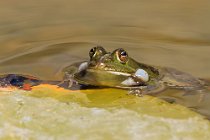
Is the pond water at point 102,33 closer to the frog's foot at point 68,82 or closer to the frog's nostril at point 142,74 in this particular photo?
the frog's foot at point 68,82

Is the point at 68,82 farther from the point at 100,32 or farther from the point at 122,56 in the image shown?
the point at 100,32

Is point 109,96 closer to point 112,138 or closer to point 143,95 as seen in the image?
point 143,95

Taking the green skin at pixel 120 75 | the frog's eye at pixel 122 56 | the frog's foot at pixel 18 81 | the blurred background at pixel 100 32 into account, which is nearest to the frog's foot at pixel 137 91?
the green skin at pixel 120 75

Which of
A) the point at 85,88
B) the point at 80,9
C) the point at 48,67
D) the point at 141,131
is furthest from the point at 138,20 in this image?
the point at 141,131

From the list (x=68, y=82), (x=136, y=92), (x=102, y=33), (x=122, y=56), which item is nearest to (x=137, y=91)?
(x=136, y=92)

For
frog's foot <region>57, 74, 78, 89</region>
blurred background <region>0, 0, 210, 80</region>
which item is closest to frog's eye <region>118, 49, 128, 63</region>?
frog's foot <region>57, 74, 78, 89</region>

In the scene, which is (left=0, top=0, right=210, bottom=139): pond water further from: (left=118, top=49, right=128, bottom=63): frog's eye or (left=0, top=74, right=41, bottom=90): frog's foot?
(left=118, top=49, right=128, bottom=63): frog's eye

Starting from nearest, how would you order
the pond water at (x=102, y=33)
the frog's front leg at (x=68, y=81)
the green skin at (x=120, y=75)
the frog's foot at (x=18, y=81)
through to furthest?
the frog's foot at (x=18, y=81)
the green skin at (x=120, y=75)
the frog's front leg at (x=68, y=81)
the pond water at (x=102, y=33)
